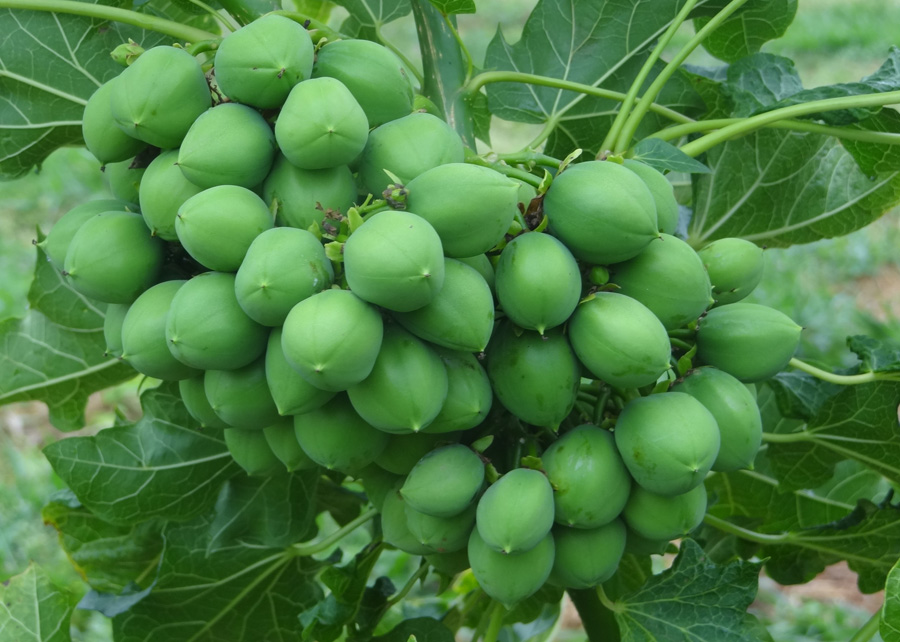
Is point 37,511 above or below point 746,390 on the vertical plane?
below

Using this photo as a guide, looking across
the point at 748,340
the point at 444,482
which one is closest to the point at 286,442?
the point at 444,482

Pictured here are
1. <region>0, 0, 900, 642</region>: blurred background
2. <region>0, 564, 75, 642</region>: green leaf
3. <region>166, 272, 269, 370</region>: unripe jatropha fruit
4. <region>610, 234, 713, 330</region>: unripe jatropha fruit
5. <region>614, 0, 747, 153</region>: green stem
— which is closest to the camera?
<region>166, 272, 269, 370</region>: unripe jatropha fruit

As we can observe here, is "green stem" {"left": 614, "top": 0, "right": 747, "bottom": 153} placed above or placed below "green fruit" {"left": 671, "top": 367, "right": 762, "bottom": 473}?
above

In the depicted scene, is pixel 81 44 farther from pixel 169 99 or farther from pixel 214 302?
pixel 214 302

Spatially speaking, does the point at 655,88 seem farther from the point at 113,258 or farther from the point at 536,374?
the point at 113,258

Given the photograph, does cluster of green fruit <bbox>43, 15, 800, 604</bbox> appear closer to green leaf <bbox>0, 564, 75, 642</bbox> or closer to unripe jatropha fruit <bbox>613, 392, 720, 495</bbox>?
unripe jatropha fruit <bbox>613, 392, 720, 495</bbox>

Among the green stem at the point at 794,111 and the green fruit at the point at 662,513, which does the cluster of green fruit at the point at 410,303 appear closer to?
the green fruit at the point at 662,513

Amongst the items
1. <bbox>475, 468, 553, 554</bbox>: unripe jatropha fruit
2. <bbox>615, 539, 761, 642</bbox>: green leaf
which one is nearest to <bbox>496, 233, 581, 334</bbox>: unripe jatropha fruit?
<bbox>475, 468, 553, 554</bbox>: unripe jatropha fruit

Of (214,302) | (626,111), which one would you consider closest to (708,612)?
(626,111)
